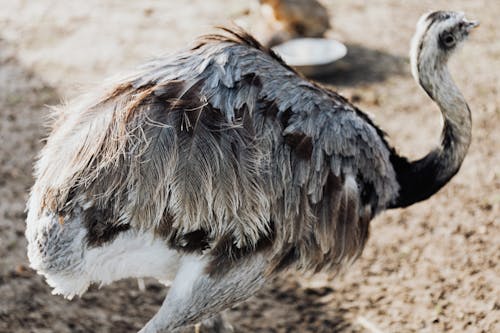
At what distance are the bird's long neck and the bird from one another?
0.79 feet

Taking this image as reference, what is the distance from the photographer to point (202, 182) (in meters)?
2.77

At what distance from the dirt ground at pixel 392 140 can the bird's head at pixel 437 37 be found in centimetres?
107

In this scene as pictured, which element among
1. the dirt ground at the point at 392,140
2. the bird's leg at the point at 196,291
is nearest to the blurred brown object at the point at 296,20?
the dirt ground at the point at 392,140

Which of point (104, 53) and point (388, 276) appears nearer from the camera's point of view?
point (388, 276)

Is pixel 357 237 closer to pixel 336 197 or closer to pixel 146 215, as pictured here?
pixel 336 197

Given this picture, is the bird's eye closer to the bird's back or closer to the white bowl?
the bird's back

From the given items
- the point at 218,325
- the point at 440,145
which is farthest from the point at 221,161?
the point at 440,145

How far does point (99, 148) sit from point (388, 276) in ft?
5.66

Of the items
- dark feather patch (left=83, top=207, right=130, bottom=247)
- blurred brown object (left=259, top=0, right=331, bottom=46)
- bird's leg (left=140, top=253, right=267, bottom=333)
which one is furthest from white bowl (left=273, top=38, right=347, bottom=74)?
dark feather patch (left=83, top=207, right=130, bottom=247)

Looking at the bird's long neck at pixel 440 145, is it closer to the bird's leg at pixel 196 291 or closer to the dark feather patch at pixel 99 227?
the bird's leg at pixel 196 291

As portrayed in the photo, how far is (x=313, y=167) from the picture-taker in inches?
118

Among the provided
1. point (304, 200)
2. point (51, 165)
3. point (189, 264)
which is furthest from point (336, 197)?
point (51, 165)

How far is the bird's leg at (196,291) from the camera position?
2.86m

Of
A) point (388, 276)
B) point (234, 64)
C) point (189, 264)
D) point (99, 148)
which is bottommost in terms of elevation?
point (388, 276)
